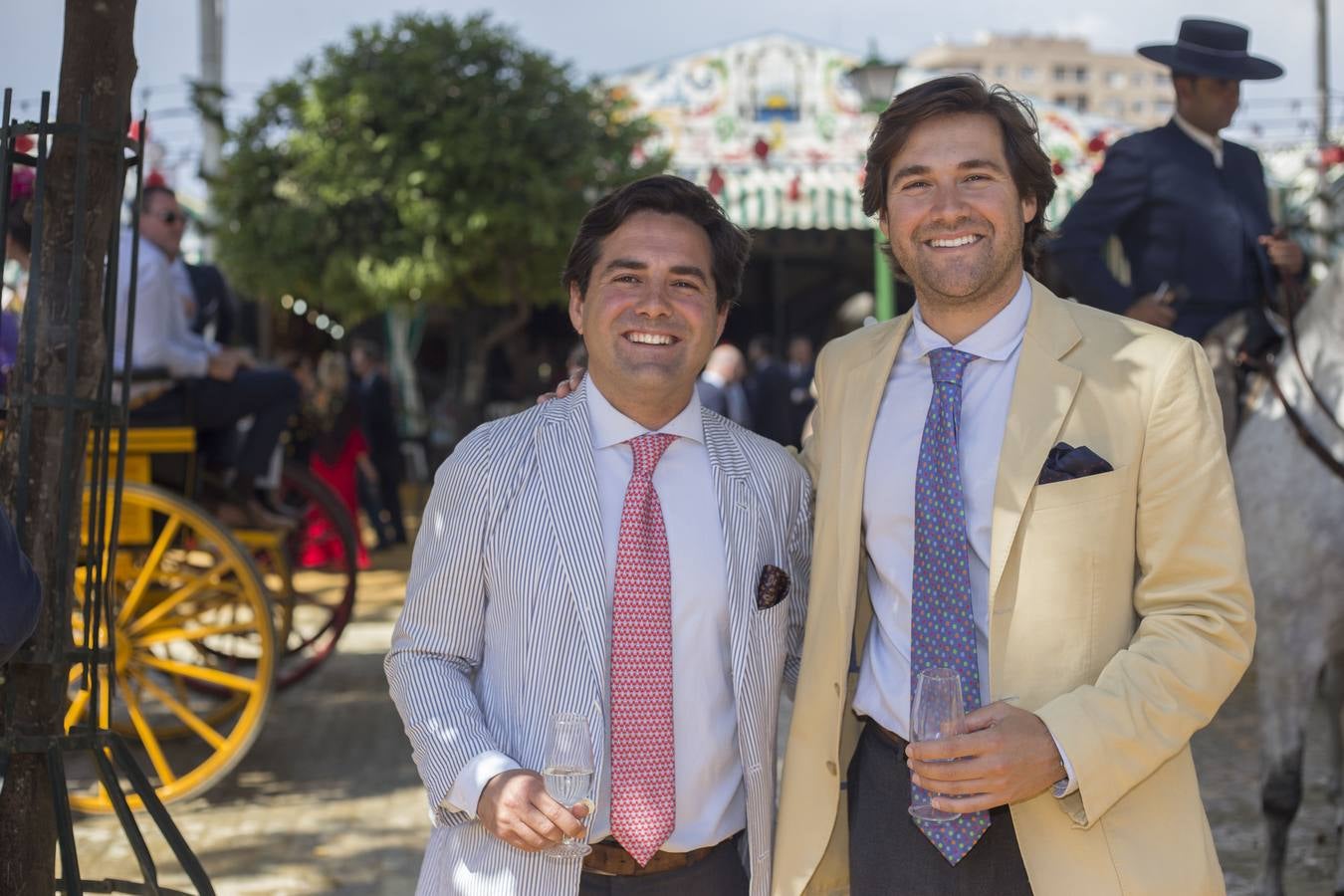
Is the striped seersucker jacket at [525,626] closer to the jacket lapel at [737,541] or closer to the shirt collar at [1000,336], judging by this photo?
the jacket lapel at [737,541]

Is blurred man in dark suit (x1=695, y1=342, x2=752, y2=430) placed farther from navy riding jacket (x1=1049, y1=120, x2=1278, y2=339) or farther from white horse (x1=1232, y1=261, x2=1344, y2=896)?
white horse (x1=1232, y1=261, x2=1344, y2=896)

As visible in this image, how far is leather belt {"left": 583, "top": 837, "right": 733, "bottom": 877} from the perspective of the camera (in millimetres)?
2371

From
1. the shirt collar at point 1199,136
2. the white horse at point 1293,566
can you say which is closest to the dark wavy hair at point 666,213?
the white horse at point 1293,566

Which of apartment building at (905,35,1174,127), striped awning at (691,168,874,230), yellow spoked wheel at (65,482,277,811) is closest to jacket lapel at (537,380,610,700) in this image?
yellow spoked wheel at (65,482,277,811)

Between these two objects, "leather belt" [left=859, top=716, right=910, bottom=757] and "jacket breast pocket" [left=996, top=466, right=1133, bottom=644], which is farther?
"leather belt" [left=859, top=716, right=910, bottom=757]

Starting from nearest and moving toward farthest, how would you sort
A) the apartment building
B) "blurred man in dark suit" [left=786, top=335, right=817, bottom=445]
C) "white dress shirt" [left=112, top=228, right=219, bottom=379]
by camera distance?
"white dress shirt" [left=112, top=228, right=219, bottom=379] → "blurred man in dark suit" [left=786, top=335, right=817, bottom=445] → the apartment building

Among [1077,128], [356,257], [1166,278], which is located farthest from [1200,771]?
[1077,128]

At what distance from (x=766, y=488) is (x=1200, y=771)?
A: 14.3 feet

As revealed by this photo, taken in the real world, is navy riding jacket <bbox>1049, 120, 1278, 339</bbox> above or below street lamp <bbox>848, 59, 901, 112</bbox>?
below

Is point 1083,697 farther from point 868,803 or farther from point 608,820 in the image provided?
point 608,820

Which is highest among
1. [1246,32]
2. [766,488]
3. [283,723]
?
[1246,32]

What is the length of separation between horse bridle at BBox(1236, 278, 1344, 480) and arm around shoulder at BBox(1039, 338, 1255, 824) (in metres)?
2.37

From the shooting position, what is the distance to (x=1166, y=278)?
17.0 ft

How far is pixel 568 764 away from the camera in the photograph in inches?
Answer: 84.0
